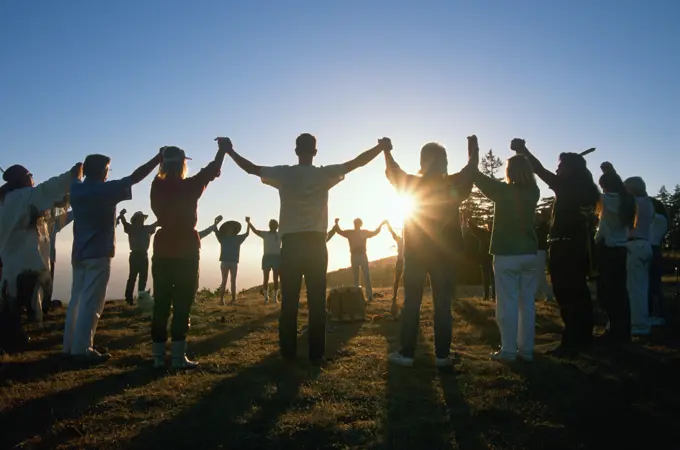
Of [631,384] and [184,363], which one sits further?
[184,363]

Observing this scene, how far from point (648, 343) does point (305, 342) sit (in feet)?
17.9

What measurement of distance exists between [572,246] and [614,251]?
4.88ft

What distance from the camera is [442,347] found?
6438mm

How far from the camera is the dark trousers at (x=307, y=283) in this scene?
668 centimetres

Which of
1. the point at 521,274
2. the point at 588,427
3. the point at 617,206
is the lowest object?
the point at 588,427

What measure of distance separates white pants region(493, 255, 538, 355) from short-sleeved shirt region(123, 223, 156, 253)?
37.2ft

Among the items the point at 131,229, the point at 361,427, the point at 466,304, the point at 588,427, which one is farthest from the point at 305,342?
the point at 131,229

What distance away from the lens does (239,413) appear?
15.3 ft

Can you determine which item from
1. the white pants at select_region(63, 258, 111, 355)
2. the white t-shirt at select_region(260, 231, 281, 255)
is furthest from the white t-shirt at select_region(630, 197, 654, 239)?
the white t-shirt at select_region(260, 231, 281, 255)

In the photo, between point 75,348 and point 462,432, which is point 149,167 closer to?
point 75,348

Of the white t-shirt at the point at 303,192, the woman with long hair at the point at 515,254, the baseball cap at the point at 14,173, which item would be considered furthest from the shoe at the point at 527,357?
the baseball cap at the point at 14,173

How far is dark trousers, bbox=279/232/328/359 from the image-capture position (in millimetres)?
6676

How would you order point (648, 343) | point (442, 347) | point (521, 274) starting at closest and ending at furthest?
point (442, 347)
point (521, 274)
point (648, 343)

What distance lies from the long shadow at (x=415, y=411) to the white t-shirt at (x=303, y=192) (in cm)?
213
